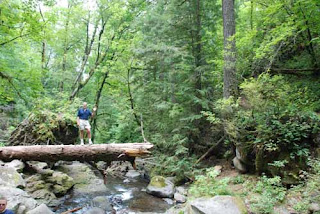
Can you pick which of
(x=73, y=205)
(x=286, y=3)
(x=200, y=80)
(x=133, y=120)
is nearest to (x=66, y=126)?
(x=133, y=120)

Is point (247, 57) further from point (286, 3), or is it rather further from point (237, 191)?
point (237, 191)

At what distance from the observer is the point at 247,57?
820cm

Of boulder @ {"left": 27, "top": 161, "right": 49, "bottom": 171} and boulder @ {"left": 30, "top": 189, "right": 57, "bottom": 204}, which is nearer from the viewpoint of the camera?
boulder @ {"left": 30, "top": 189, "right": 57, "bottom": 204}

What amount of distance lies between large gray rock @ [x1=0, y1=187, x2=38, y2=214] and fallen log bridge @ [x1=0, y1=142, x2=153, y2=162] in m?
2.55

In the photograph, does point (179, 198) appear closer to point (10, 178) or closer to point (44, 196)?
point (44, 196)

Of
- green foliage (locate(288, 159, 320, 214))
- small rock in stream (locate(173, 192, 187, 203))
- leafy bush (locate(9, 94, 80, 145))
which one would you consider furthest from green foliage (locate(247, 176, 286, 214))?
leafy bush (locate(9, 94, 80, 145))

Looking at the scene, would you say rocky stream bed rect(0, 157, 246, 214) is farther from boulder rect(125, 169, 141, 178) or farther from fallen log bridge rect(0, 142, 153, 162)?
boulder rect(125, 169, 141, 178)

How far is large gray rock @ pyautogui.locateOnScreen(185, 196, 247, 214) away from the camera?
5.22 metres

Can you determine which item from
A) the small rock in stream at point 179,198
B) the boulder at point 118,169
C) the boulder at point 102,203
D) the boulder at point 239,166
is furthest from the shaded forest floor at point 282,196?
the boulder at point 118,169

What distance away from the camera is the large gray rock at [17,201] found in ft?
19.0

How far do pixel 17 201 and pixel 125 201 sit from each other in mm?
4422

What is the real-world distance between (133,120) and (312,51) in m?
10.6

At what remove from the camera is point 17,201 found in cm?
595

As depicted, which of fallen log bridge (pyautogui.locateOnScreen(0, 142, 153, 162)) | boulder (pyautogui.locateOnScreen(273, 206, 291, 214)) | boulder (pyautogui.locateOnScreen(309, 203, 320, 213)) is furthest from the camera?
fallen log bridge (pyautogui.locateOnScreen(0, 142, 153, 162))
